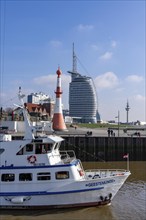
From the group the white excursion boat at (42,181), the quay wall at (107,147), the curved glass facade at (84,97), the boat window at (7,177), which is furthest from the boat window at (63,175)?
the curved glass facade at (84,97)

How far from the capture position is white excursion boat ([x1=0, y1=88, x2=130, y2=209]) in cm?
1886

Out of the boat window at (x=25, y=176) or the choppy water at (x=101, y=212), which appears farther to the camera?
the boat window at (x=25, y=176)

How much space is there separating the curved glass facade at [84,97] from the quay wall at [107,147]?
146m

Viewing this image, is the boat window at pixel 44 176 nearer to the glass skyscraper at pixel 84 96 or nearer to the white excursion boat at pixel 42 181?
the white excursion boat at pixel 42 181

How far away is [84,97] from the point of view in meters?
190

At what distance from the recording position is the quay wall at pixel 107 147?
3862 centimetres

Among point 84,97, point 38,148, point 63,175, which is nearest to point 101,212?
point 63,175

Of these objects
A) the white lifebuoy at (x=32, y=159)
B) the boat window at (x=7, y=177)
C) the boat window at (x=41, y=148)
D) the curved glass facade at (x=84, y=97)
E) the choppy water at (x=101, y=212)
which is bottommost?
the choppy water at (x=101, y=212)

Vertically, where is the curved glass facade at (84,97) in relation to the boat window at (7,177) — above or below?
above

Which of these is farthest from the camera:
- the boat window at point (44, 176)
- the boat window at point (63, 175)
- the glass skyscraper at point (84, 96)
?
the glass skyscraper at point (84, 96)

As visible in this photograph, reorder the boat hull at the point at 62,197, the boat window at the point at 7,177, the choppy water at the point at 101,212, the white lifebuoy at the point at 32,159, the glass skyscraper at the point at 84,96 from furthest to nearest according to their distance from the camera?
the glass skyscraper at the point at 84,96
the white lifebuoy at the point at 32,159
the boat window at the point at 7,177
the boat hull at the point at 62,197
the choppy water at the point at 101,212

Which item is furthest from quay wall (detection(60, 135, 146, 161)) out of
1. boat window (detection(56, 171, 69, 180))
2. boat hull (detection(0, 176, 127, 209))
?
boat window (detection(56, 171, 69, 180))

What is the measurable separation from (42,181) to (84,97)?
172 metres

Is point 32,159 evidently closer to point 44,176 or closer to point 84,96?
point 44,176
